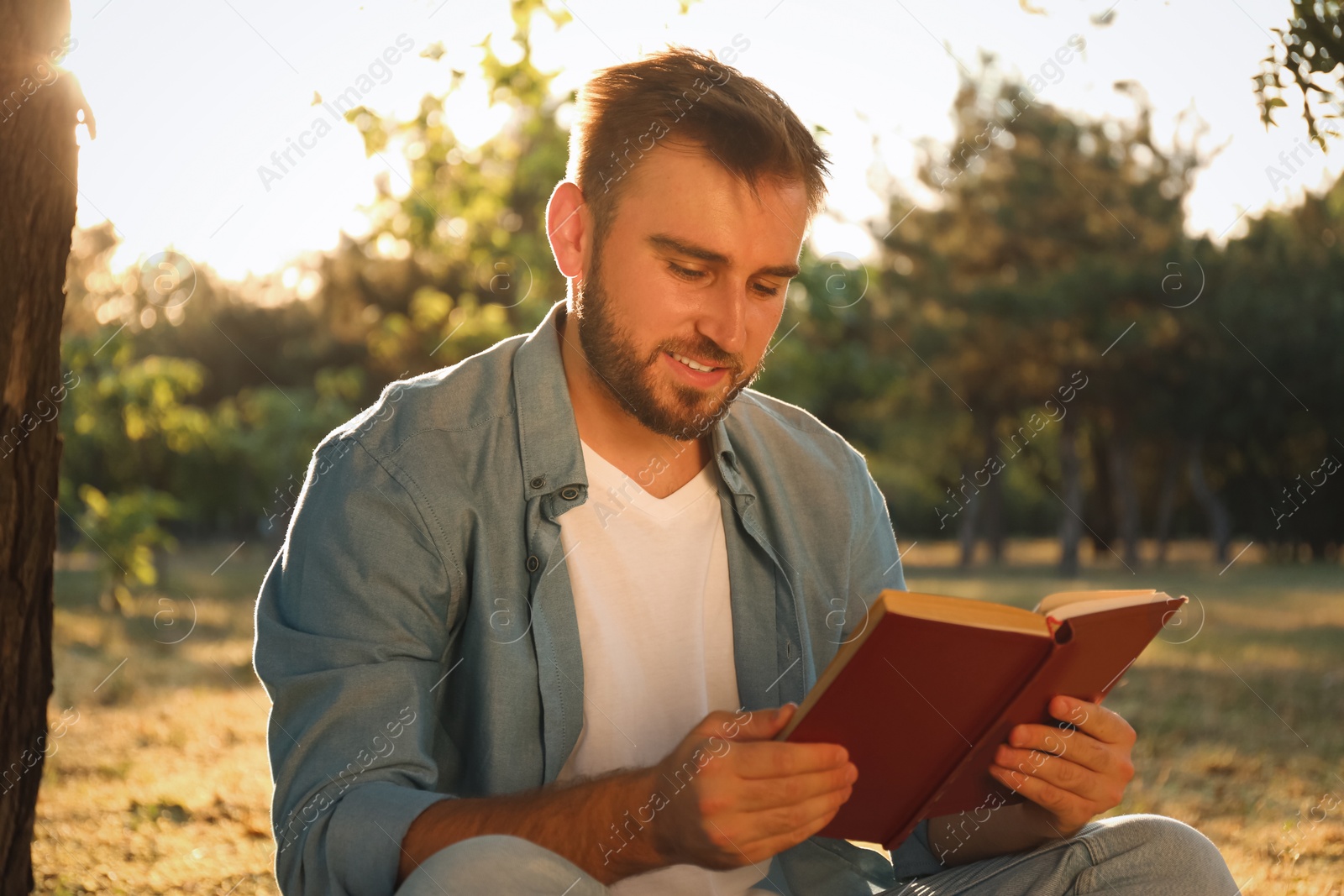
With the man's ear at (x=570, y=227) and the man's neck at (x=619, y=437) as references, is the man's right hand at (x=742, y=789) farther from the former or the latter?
the man's ear at (x=570, y=227)

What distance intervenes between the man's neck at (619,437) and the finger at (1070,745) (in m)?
0.97

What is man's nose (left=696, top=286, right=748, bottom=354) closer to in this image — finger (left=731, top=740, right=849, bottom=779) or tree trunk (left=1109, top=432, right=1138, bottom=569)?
finger (left=731, top=740, right=849, bottom=779)

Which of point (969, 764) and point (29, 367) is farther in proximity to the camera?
point (29, 367)

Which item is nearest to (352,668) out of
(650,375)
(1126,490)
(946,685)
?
(650,375)

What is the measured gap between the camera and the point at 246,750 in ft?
22.4

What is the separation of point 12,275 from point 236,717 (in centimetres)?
551

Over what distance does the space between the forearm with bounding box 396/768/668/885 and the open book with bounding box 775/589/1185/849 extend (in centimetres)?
28

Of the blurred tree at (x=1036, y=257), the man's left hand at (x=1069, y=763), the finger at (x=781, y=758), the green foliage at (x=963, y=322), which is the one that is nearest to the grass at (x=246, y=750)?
the man's left hand at (x=1069, y=763)

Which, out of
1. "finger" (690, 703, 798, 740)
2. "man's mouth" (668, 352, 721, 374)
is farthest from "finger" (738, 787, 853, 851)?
"man's mouth" (668, 352, 721, 374)

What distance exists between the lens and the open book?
6.16 feet

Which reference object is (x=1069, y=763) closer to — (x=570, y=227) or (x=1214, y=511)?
(x=570, y=227)

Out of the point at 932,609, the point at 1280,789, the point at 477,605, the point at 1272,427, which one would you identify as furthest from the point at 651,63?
the point at 1272,427

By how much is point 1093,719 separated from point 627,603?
0.96 meters

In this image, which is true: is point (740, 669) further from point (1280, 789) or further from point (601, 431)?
point (1280, 789)
